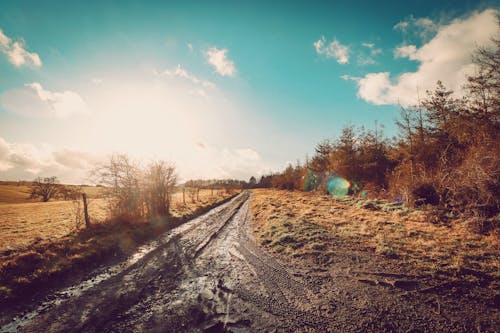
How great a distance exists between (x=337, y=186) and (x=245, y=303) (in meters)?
27.4

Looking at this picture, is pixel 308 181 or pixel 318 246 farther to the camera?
pixel 308 181

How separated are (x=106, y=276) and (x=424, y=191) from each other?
16.3 m

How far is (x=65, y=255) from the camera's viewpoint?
7855 mm

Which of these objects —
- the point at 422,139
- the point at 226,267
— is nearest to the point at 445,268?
the point at 226,267

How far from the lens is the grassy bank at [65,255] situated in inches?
230

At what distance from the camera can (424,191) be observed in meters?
12.8

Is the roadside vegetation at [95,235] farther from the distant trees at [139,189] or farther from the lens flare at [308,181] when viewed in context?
the lens flare at [308,181]

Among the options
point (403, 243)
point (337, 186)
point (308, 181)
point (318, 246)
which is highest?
point (308, 181)

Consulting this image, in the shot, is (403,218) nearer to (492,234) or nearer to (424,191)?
(424,191)

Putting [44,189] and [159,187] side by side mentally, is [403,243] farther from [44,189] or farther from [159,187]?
[44,189]

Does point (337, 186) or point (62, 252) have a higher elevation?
point (337, 186)

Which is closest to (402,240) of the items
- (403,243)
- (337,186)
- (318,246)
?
(403,243)

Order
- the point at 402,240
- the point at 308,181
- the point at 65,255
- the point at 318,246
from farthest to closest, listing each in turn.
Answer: the point at 308,181 → the point at 318,246 → the point at 402,240 → the point at 65,255

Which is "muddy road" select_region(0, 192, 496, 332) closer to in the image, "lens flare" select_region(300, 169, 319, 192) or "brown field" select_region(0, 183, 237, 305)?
"brown field" select_region(0, 183, 237, 305)
